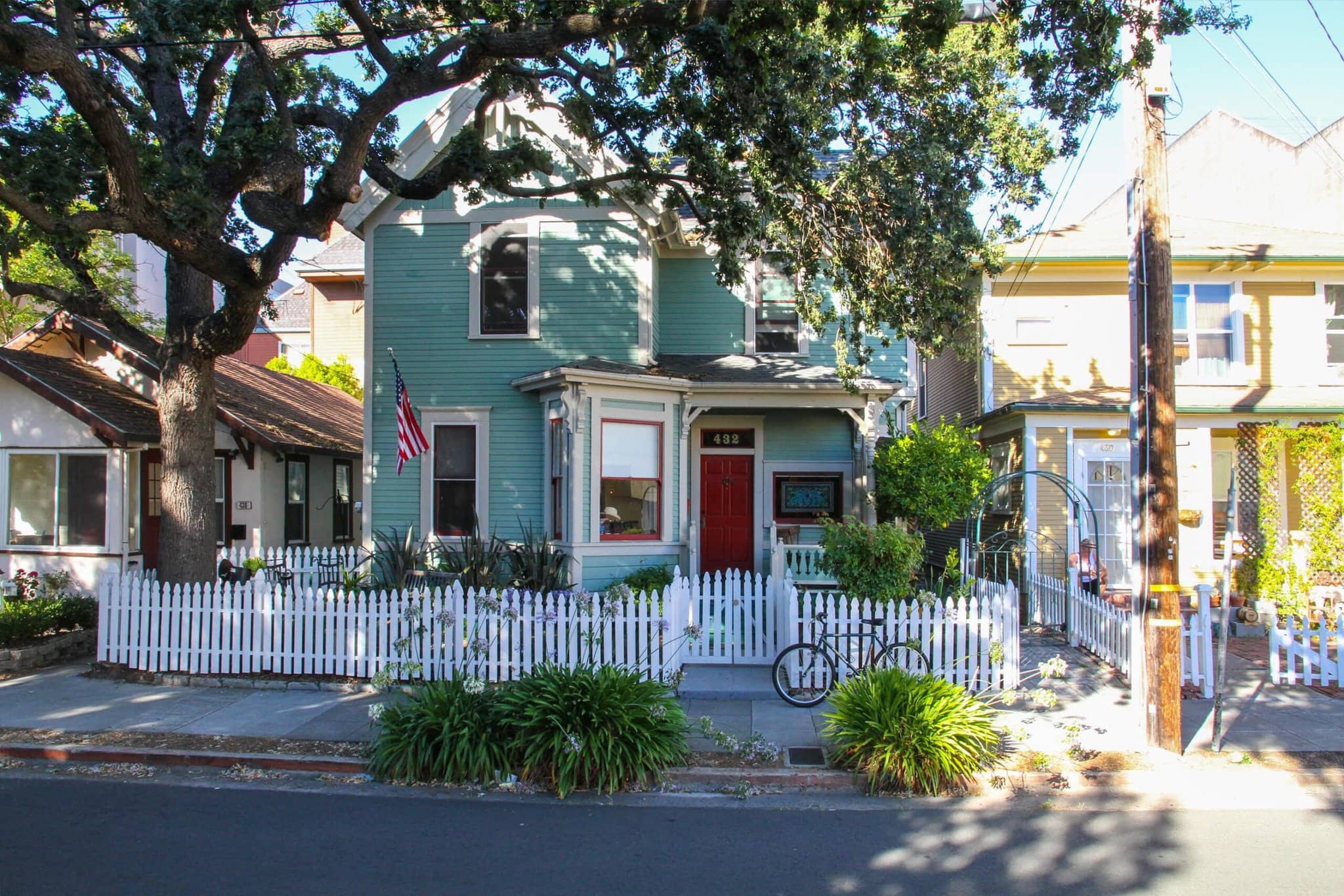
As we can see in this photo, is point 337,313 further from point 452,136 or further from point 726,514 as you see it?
point 726,514

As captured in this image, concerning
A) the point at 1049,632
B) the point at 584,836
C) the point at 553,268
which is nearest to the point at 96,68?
the point at 553,268

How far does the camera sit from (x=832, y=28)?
27.5 ft

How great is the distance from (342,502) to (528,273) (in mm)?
8487

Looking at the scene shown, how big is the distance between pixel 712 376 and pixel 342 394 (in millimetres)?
14386

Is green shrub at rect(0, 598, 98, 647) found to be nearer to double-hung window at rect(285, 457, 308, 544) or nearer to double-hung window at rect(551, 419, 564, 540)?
double-hung window at rect(285, 457, 308, 544)

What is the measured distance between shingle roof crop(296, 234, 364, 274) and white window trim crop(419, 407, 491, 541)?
15.3 m

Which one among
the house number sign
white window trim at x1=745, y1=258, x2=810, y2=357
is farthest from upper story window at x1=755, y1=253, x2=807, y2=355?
the house number sign

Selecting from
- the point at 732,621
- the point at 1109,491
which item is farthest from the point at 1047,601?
the point at 732,621

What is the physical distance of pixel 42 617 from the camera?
11617 millimetres

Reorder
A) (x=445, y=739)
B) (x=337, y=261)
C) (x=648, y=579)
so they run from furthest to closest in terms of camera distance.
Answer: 1. (x=337, y=261)
2. (x=648, y=579)
3. (x=445, y=739)

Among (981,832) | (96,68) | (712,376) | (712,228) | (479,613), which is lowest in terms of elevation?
(981,832)

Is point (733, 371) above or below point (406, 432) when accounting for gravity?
above

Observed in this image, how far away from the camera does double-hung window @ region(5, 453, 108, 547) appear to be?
1377cm

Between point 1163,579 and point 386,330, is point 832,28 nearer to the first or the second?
point 1163,579
